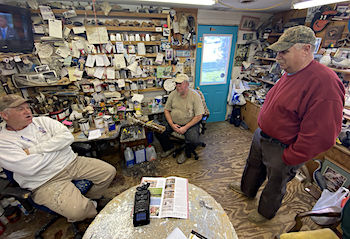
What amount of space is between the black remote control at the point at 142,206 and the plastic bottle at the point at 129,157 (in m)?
1.31

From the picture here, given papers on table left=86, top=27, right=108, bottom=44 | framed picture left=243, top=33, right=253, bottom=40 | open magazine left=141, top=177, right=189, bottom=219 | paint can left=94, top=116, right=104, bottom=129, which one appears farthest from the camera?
framed picture left=243, top=33, right=253, bottom=40

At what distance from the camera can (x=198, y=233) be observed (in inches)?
45.2

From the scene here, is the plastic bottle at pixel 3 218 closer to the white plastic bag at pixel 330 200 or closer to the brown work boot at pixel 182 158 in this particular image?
the brown work boot at pixel 182 158

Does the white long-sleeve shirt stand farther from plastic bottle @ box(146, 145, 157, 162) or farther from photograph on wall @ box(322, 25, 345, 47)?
photograph on wall @ box(322, 25, 345, 47)

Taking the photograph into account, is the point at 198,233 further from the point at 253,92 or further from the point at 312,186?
the point at 253,92

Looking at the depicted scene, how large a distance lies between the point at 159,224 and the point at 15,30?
9.88 ft

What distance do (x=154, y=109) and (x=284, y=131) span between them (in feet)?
7.45

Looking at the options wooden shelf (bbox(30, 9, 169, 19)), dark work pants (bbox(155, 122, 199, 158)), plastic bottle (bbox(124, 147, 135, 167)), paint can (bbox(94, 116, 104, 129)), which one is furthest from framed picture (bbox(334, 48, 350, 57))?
paint can (bbox(94, 116, 104, 129))

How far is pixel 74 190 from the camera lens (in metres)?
1.61

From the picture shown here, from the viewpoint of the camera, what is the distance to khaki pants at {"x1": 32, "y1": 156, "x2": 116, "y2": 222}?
1.49 meters

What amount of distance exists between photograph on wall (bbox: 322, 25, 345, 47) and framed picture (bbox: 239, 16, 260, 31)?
4.53 ft

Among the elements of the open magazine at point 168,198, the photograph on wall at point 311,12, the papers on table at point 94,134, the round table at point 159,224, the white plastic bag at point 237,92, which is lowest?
the round table at point 159,224

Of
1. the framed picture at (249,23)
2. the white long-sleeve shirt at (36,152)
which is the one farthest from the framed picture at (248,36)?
the white long-sleeve shirt at (36,152)

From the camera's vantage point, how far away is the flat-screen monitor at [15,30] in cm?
196
